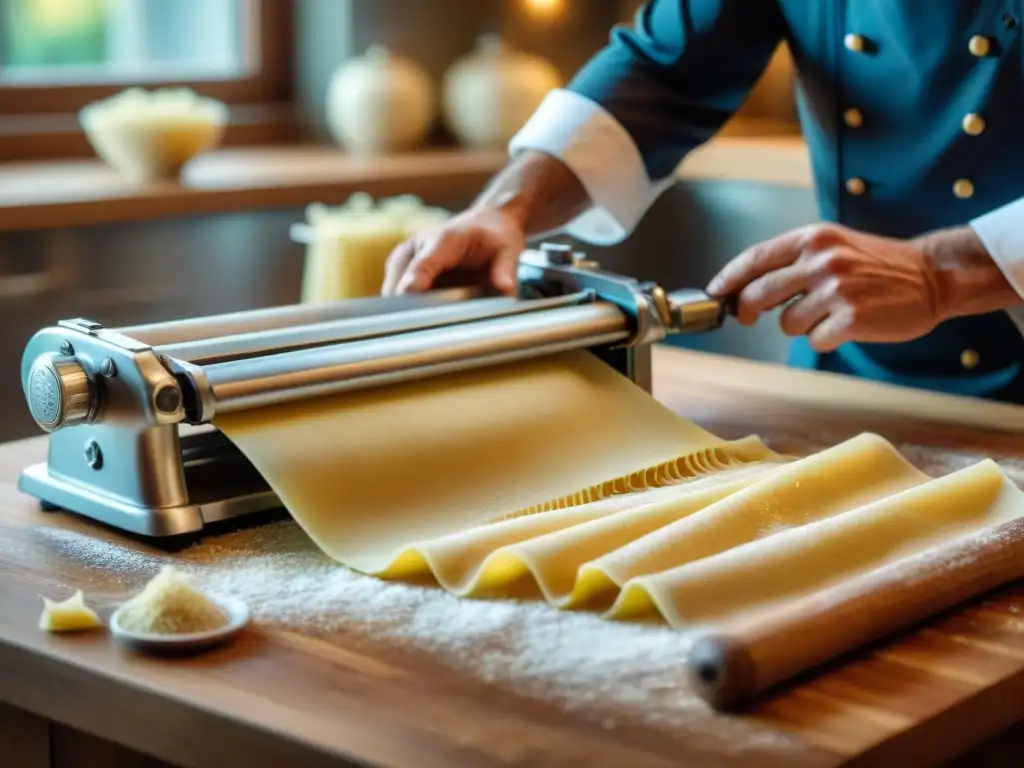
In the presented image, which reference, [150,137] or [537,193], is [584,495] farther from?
[150,137]

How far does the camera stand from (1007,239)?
1.43 metres

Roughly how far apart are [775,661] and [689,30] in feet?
3.78

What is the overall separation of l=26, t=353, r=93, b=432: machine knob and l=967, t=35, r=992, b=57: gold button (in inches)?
39.8

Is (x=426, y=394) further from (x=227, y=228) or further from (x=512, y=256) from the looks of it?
(x=227, y=228)

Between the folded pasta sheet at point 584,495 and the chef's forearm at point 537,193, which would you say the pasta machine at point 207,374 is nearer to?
the folded pasta sheet at point 584,495

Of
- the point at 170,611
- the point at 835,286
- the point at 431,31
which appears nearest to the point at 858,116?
the point at 835,286

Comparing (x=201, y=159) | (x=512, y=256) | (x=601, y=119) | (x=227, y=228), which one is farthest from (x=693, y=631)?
(x=201, y=159)

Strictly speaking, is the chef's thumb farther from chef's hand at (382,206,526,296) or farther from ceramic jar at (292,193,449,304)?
ceramic jar at (292,193,449,304)

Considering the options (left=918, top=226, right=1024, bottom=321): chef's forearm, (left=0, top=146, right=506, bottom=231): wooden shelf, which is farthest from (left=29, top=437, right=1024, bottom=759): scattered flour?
(left=0, top=146, right=506, bottom=231): wooden shelf

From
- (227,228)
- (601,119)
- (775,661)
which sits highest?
(601,119)

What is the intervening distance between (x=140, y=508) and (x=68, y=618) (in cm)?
17

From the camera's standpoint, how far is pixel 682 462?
1232 millimetres

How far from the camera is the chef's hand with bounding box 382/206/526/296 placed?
150 centimetres

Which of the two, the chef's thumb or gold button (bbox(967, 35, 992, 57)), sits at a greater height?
gold button (bbox(967, 35, 992, 57))
